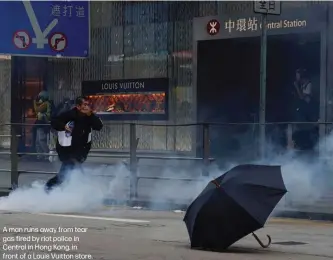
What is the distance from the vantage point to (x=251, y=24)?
16.0 metres

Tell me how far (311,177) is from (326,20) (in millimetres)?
4869

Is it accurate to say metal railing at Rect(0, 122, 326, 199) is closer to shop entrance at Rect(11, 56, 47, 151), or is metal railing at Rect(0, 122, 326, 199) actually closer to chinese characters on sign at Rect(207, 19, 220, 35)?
chinese characters on sign at Rect(207, 19, 220, 35)

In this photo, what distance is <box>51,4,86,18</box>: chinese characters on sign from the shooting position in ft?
55.2

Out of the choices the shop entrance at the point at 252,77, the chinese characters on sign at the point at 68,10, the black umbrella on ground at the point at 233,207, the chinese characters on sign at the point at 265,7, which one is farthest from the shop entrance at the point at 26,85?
the black umbrella on ground at the point at 233,207

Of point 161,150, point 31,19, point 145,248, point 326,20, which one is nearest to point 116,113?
point 161,150

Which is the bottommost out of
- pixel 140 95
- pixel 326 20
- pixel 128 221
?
pixel 128 221

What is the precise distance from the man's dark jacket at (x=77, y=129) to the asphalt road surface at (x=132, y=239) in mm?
1049

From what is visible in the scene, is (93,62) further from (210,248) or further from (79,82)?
(210,248)

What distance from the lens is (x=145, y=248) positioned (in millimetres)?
7848

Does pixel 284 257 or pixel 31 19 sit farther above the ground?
pixel 31 19

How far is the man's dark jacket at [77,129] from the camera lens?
36.9 ft

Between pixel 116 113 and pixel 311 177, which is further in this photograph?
pixel 116 113

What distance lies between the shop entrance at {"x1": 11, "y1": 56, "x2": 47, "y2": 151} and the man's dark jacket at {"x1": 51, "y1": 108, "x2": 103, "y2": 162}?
977 cm

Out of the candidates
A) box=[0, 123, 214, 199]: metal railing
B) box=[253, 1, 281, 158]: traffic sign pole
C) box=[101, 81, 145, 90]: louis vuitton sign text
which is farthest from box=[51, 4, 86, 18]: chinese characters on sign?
box=[253, 1, 281, 158]: traffic sign pole
